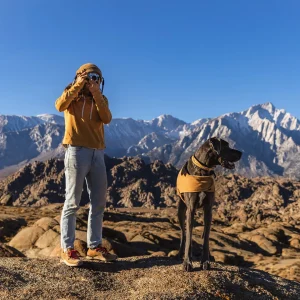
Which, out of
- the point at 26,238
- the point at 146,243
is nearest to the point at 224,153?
the point at 26,238

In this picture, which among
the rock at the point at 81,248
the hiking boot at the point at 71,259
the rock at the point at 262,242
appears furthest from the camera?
the rock at the point at 262,242

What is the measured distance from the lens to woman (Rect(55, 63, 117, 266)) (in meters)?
7.03

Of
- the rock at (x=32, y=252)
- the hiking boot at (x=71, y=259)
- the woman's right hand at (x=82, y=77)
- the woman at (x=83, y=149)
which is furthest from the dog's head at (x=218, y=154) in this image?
the rock at (x=32, y=252)

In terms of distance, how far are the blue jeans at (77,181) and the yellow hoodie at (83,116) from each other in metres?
0.19

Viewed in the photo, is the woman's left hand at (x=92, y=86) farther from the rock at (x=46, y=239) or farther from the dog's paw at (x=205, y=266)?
the rock at (x=46, y=239)

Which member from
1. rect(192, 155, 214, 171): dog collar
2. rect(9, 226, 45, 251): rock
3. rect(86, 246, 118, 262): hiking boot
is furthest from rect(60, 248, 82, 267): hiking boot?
rect(9, 226, 45, 251): rock

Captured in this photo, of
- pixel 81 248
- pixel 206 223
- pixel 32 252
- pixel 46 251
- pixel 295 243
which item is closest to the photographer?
pixel 206 223

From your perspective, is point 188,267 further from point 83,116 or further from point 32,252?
point 32,252

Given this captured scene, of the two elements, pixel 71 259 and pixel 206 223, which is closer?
pixel 71 259

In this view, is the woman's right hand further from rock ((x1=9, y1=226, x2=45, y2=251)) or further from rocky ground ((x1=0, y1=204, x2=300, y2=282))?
rock ((x1=9, y1=226, x2=45, y2=251))

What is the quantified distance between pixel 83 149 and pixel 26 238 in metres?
12.0

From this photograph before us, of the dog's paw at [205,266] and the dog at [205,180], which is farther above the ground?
the dog at [205,180]

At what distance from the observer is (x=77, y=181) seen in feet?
23.1

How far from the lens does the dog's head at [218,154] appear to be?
7.50m
